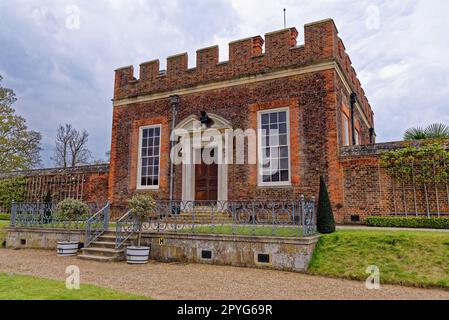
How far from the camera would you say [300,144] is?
1182 centimetres

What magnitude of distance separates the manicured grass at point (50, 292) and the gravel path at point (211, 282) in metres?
0.48

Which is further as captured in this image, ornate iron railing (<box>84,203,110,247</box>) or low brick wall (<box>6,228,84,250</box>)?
low brick wall (<box>6,228,84,250</box>)

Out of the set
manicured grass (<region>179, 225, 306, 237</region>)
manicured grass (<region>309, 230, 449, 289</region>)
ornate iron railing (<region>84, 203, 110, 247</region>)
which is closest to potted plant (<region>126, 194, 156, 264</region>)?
manicured grass (<region>179, 225, 306, 237</region>)

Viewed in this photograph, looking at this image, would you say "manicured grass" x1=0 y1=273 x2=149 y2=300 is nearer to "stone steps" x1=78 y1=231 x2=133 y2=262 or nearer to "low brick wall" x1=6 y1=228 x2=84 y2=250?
"stone steps" x1=78 y1=231 x2=133 y2=262

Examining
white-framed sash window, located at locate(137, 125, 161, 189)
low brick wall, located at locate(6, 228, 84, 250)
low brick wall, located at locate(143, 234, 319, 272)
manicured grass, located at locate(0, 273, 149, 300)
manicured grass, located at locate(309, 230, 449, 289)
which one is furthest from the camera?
white-framed sash window, located at locate(137, 125, 161, 189)

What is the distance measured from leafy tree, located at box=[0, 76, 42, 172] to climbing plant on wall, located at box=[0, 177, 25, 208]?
8677 mm

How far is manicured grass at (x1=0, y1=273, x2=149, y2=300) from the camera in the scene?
16.0 ft

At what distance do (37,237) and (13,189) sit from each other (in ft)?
26.6

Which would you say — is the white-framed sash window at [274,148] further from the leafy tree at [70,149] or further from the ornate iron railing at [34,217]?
the leafy tree at [70,149]

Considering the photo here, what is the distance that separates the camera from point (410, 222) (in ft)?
33.9
